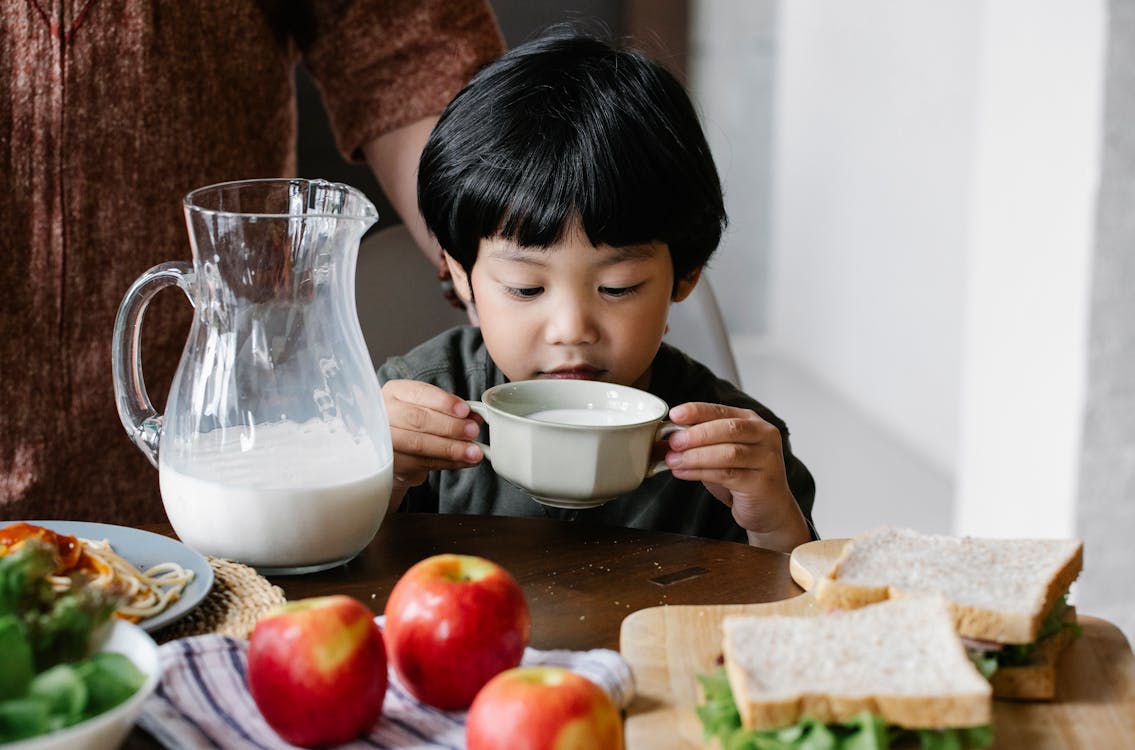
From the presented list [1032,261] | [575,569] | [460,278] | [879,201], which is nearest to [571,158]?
[460,278]

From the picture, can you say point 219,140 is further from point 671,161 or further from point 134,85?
point 671,161

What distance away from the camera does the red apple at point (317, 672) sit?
69cm

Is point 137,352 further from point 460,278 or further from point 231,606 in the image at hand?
point 460,278

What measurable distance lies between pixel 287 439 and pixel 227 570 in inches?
4.5

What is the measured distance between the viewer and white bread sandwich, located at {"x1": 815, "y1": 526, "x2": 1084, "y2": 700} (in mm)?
812

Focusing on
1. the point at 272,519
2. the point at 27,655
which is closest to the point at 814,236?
the point at 272,519

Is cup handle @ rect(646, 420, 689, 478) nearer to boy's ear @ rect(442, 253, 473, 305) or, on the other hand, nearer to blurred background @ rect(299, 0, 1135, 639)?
boy's ear @ rect(442, 253, 473, 305)

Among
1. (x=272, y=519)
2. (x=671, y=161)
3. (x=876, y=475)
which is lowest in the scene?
(x=876, y=475)

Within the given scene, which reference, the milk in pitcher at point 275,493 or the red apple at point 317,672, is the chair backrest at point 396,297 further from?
the red apple at point 317,672

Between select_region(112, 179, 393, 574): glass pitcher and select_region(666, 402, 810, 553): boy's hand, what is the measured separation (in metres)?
0.29

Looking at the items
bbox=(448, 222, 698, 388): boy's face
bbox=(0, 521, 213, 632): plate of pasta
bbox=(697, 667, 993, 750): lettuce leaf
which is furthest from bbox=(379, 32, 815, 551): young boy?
bbox=(697, 667, 993, 750): lettuce leaf

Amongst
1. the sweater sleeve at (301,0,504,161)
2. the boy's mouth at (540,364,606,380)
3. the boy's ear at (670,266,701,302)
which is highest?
the sweater sleeve at (301,0,504,161)

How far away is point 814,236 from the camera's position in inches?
203

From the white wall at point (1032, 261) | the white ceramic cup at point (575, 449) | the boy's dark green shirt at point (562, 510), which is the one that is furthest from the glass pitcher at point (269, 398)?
the white wall at point (1032, 261)
